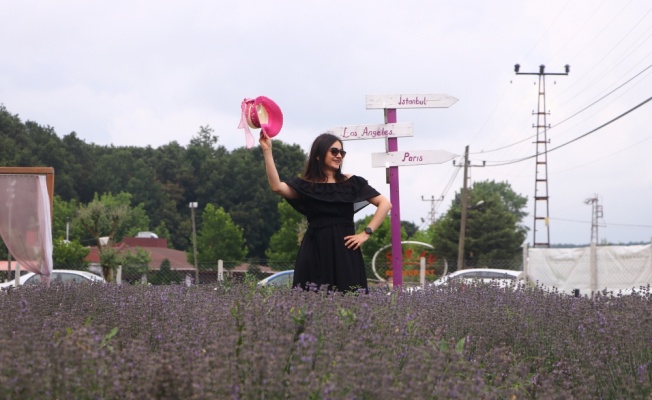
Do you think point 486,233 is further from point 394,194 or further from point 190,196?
point 394,194

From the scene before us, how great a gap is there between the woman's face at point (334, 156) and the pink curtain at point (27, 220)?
4.87 m

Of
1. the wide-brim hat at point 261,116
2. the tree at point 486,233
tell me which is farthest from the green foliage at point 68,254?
the wide-brim hat at point 261,116

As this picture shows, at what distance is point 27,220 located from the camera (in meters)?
11.3

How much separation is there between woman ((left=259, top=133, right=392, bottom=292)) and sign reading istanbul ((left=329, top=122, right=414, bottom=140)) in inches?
130

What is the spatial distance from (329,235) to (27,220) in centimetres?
543

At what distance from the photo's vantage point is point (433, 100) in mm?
10430

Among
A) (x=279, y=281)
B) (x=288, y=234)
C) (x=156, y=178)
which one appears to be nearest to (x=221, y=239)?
(x=288, y=234)

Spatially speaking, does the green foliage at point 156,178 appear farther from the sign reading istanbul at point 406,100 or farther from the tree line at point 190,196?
the sign reading istanbul at point 406,100

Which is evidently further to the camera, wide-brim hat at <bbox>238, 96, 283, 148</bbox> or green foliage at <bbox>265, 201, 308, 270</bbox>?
green foliage at <bbox>265, 201, 308, 270</bbox>

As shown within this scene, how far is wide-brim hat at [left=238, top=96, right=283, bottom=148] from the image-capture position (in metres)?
7.56

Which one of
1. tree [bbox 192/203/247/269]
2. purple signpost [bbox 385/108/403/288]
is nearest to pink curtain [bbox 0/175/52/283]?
purple signpost [bbox 385/108/403/288]

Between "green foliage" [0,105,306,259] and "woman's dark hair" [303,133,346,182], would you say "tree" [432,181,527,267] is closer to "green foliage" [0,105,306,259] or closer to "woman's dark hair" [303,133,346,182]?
"green foliage" [0,105,306,259]

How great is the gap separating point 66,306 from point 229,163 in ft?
297

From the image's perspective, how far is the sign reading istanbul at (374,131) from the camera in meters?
10.3
